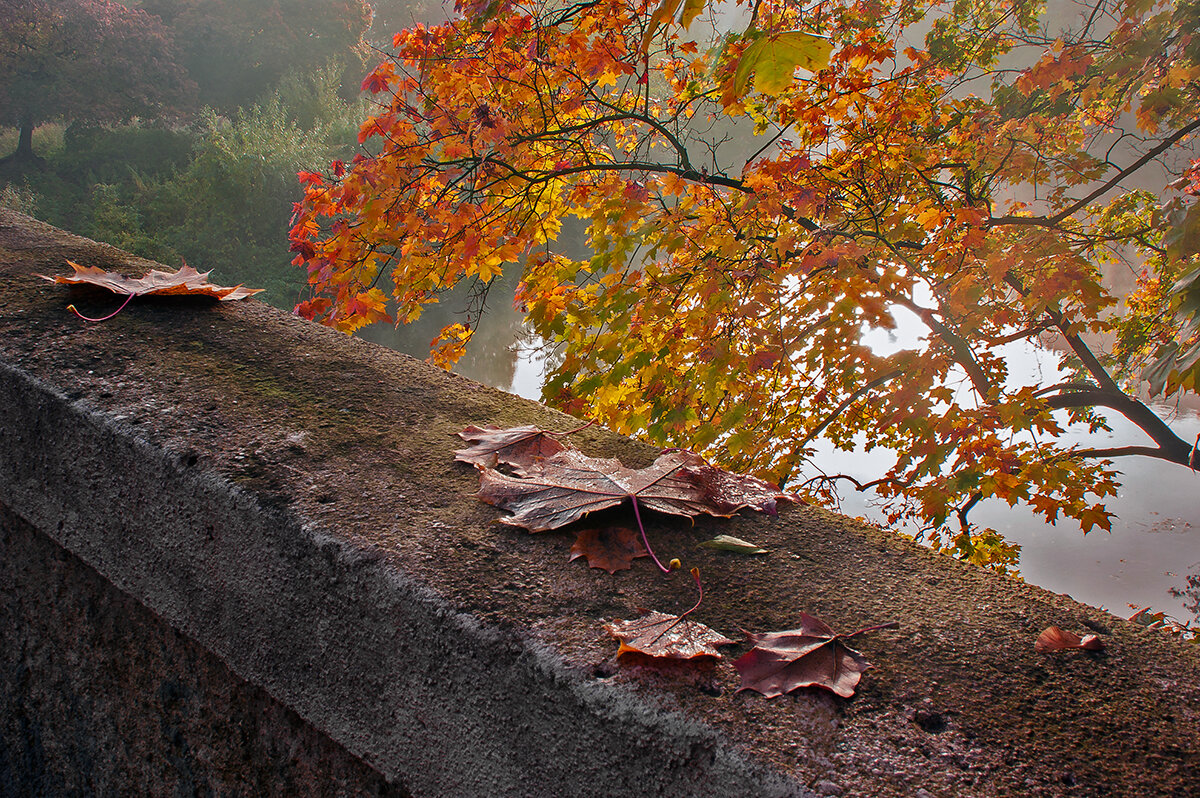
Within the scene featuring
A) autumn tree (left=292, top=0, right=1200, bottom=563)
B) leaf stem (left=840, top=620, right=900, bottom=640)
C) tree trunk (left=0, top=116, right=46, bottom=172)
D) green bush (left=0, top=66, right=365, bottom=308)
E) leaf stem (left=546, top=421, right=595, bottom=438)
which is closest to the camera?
leaf stem (left=840, top=620, right=900, bottom=640)

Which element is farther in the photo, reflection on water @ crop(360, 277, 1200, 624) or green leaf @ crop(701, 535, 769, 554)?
reflection on water @ crop(360, 277, 1200, 624)

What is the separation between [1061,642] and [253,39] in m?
23.3

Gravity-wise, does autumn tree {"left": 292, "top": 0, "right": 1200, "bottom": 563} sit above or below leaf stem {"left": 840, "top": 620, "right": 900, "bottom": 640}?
above

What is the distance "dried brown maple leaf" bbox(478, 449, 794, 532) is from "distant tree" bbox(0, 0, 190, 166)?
19.6m

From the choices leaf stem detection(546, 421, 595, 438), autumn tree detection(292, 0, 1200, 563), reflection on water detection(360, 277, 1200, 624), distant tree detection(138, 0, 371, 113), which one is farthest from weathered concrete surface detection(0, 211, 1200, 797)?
distant tree detection(138, 0, 371, 113)

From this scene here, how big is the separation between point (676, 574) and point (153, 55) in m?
21.1

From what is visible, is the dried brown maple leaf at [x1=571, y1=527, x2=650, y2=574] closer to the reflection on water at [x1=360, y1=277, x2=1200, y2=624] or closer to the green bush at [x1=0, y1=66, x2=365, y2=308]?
the reflection on water at [x1=360, y1=277, x2=1200, y2=624]

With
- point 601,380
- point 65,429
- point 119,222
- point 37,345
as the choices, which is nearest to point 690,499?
point 65,429

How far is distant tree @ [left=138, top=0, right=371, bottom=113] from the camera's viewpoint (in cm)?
1802

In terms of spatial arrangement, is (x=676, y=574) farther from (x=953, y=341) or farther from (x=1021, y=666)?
(x=953, y=341)

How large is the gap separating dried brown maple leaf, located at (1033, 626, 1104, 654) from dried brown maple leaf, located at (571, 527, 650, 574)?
399mm

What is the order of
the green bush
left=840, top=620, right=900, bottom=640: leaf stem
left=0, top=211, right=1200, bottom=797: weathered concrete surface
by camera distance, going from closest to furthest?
left=0, top=211, right=1200, bottom=797: weathered concrete surface → left=840, top=620, right=900, bottom=640: leaf stem → the green bush

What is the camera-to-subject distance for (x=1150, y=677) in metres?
0.61

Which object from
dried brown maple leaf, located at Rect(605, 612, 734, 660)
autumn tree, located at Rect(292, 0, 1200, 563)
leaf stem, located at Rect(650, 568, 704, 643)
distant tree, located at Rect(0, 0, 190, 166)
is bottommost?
dried brown maple leaf, located at Rect(605, 612, 734, 660)
